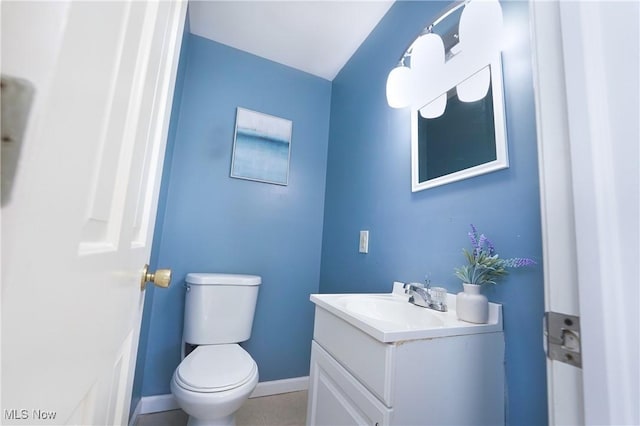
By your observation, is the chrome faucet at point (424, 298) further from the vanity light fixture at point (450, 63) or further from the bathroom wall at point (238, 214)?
the bathroom wall at point (238, 214)

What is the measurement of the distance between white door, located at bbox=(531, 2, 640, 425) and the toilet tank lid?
1.49 m

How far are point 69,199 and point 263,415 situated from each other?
1.81 m

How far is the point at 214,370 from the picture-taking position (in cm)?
120

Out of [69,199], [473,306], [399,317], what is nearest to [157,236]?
[399,317]

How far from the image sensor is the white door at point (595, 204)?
0.31m

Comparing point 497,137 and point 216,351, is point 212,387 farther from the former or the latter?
point 497,137

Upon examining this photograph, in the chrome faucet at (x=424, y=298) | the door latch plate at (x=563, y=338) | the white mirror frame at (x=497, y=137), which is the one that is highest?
the white mirror frame at (x=497, y=137)

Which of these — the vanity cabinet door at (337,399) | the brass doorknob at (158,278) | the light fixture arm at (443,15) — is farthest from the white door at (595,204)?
the light fixture arm at (443,15)

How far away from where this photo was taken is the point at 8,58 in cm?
14

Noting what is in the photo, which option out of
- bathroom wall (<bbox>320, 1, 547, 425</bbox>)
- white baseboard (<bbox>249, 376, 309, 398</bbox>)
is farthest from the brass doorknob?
white baseboard (<bbox>249, 376, 309, 398</bbox>)

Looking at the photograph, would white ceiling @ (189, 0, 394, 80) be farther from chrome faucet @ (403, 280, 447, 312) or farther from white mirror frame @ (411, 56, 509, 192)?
chrome faucet @ (403, 280, 447, 312)

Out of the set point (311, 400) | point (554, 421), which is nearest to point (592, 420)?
point (554, 421)

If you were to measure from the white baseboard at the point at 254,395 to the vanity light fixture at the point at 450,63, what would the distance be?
1902 mm

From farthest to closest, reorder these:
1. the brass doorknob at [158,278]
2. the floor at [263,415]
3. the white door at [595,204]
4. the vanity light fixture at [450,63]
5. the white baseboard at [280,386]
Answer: the white baseboard at [280,386] < the floor at [263,415] < the vanity light fixture at [450,63] < the brass doorknob at [158,278] < the white door at [595,204]
